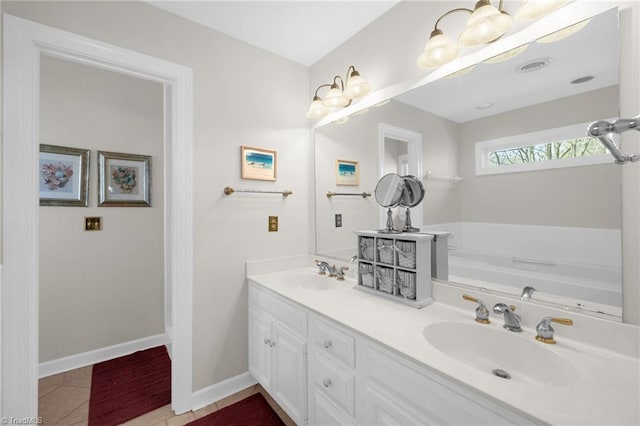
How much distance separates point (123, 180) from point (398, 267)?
236 centimetres

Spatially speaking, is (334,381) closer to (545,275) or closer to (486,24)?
(545,275)

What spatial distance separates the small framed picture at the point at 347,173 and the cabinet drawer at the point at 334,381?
1120 millimetres

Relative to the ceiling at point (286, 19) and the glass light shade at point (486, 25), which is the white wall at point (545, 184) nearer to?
the glass light shade at point (486, 25)

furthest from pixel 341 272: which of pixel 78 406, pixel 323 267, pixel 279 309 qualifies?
pixel 78 406

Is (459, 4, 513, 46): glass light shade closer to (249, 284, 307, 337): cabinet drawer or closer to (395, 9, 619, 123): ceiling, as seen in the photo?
(395, 9, 619, 123): ceiling

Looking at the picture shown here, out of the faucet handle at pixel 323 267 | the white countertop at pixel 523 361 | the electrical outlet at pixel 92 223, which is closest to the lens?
the white countertop at pixel 523 361

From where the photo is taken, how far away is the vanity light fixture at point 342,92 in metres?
1.74

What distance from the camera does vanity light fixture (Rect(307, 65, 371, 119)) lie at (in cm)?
174

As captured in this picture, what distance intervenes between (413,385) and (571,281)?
2.38ft

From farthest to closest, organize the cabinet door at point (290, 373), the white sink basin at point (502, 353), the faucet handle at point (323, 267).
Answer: the faucet handle at point (323, 267) < the cabinet door at point (290, 373) < the white sink basin at point (502, 353)

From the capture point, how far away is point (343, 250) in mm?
1992

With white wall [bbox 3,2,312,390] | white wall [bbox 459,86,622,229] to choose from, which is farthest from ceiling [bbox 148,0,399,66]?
white wall [bbox 459,86,622,229]

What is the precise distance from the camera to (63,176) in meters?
2.11

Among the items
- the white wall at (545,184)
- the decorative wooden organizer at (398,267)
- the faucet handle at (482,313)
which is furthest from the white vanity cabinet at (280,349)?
the white wall at (545,184)
